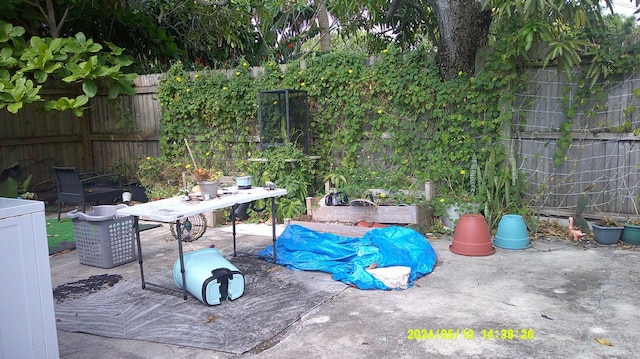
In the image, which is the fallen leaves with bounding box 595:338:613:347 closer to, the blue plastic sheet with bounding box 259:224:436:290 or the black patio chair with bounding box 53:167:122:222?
the blue plastic sheet with bounding box 259:224:436:290

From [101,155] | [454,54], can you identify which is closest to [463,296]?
[454,54]

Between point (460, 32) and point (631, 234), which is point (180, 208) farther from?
point (631, 234)

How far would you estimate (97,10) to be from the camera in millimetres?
8414

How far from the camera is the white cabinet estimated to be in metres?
2.09

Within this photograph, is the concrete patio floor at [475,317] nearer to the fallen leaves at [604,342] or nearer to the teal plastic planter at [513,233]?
the fallen leaves at [604,342]

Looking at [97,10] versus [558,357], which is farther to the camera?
[97,10]

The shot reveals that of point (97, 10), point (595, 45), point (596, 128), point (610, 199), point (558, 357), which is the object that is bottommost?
point (558, 357)

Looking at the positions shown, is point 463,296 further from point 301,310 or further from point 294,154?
point 294,154

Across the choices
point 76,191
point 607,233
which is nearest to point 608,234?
point 607,233

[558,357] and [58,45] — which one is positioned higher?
[58,45]

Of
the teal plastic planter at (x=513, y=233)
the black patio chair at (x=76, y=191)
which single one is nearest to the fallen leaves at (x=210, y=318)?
the teal plastic planter at (x=513, y=233)

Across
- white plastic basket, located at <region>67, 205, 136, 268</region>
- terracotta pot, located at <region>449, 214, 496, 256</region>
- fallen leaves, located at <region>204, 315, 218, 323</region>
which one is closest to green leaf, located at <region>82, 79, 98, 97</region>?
white plastic basket, located at <region>67, 205, 136, 268</region>

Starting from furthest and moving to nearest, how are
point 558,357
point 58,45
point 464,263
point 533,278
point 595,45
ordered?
point 58,45 < point 595,45 < point 464,263 < point 533,278 < point 558,357

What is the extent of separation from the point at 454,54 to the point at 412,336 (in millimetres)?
3383
